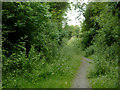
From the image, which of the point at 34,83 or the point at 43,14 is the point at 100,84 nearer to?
the point at 34,83

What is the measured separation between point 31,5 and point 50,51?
123 inches

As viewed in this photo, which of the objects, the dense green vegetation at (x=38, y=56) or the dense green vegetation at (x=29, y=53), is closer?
the dense green vegetation at (x=38, y=56)

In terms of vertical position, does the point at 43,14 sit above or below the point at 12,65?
above

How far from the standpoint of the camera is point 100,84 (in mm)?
3648

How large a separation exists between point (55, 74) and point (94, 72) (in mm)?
1745

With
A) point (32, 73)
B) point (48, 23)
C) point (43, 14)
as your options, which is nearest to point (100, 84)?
point (32, 73)

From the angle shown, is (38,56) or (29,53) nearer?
(29,53)

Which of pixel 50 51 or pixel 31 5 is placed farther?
pixel 50 51

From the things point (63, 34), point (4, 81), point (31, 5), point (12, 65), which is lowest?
point (4, 81)

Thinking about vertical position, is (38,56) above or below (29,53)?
below

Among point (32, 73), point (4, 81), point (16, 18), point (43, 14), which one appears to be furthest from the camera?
point (43, 14)

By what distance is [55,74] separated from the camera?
16.0ft

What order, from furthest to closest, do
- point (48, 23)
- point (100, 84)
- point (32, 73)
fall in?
point (48, 23), point (32, 73), point (100, 84)

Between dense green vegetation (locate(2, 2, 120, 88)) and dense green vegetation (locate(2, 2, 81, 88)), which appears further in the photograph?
dense green vegetation (locate(2, 2, 81, 88))
